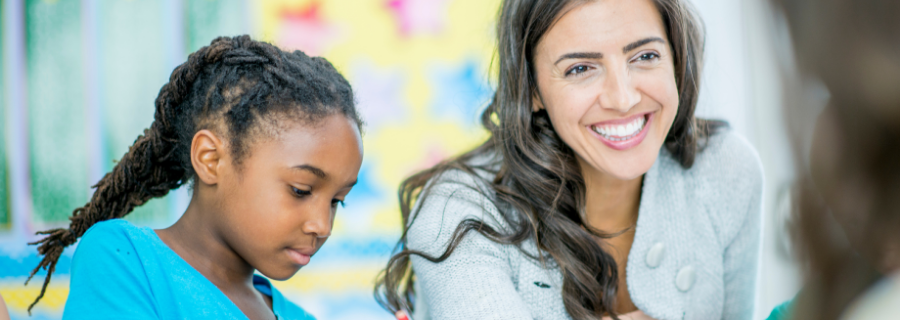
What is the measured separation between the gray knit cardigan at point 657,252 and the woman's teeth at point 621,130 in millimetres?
210

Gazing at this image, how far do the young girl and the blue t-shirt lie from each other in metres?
0.47

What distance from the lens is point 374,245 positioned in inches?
128

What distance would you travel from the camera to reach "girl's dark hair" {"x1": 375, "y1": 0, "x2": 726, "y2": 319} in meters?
1.45

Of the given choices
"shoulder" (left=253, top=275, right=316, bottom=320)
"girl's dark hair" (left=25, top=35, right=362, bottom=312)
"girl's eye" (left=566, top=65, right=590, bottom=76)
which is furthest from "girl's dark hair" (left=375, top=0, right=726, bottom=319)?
"girl's dark hair" (left=25, top=35, right=362, bottom=312)

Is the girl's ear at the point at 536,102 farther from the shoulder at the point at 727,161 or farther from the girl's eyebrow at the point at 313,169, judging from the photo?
the girl's eyebrow at the point at 313,169

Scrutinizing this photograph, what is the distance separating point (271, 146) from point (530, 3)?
682mm

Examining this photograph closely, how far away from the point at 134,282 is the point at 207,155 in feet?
0.82

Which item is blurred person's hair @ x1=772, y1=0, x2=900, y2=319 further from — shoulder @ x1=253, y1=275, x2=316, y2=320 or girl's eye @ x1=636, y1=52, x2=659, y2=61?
shoulder @ x1=253, y1=275, x2=316, y2=320

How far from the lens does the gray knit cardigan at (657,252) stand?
135 centimetres

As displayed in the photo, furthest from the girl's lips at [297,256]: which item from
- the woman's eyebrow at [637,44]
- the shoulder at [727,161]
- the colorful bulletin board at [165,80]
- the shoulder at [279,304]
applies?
the colorful bulletin board at [165,80]

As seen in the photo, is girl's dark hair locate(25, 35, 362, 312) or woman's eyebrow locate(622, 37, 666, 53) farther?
woman's eyebrow locate(622, 37, 666, 53)

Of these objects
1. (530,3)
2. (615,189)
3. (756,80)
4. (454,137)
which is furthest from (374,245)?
(756,80)

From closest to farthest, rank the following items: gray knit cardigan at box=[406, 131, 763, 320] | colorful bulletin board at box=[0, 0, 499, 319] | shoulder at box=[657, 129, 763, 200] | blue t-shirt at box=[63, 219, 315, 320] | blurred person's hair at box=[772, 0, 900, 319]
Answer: blurred person's hair at box=[772, 0, 900, 319], blue t-shirt at box=[63, 219, 315, 320], gray knit cardigan at box=[406, 131, 763, 320], shoulder at box=[657, 129, 763, 200], colorful bulletin board at box=[0, 0, 499, 319]

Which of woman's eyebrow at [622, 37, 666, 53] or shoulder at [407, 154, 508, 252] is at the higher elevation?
woman's eyebrow at [622, 37, 666, 53]
